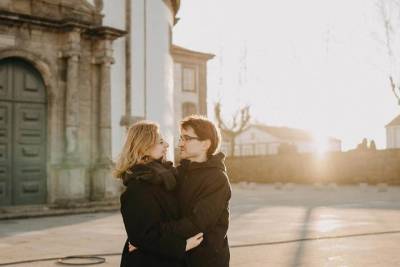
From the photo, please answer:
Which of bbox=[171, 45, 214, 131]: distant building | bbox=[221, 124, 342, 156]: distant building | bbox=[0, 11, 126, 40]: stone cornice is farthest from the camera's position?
bbox=[221, 124, 342, 156]: distant building

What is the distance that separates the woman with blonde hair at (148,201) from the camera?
312cm

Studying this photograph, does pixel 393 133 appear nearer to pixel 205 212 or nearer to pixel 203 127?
pixel 203 127

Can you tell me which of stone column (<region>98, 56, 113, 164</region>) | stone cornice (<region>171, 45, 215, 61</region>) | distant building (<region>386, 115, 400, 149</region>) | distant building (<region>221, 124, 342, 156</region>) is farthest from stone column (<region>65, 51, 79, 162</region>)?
distant building (<region>386, 115, 400, 149</region>)

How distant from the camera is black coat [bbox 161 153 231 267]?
125 inches

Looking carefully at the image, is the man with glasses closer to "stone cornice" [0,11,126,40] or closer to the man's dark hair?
the man's dark hair

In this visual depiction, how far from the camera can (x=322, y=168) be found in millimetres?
36938

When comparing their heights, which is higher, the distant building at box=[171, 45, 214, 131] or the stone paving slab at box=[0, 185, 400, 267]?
the distant building at box=[171, 45, 214, 131]

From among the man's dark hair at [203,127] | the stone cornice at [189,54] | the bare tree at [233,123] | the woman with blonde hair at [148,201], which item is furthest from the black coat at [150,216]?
the bare tree at [233,123]

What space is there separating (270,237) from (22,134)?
8.37m

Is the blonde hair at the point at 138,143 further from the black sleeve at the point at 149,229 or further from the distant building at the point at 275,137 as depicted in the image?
the distant building at the point at 275,137

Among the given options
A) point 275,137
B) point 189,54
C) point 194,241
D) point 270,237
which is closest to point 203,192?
point 194,241

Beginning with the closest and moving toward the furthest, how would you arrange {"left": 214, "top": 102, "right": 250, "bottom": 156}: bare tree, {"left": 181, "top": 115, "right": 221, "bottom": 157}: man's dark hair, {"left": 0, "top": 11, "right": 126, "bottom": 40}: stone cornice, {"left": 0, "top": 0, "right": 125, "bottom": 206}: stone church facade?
{"left": 181, "top": 115, "right": 221, "bottom": 157}: man's dark hair < {"left": 0, "top": 11, "right": 126, "bottom": 40}: stone cornice < {"left": 0, "top": 0, "right": 125, "bottom": 206}: stone church facade < {"left": 214, "top": 102, "right": 250, "bottom": 156}: bare tree

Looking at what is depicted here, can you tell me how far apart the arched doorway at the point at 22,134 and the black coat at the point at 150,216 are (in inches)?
507

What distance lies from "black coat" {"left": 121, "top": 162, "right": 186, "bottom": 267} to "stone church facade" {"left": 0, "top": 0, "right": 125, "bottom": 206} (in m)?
12.9
